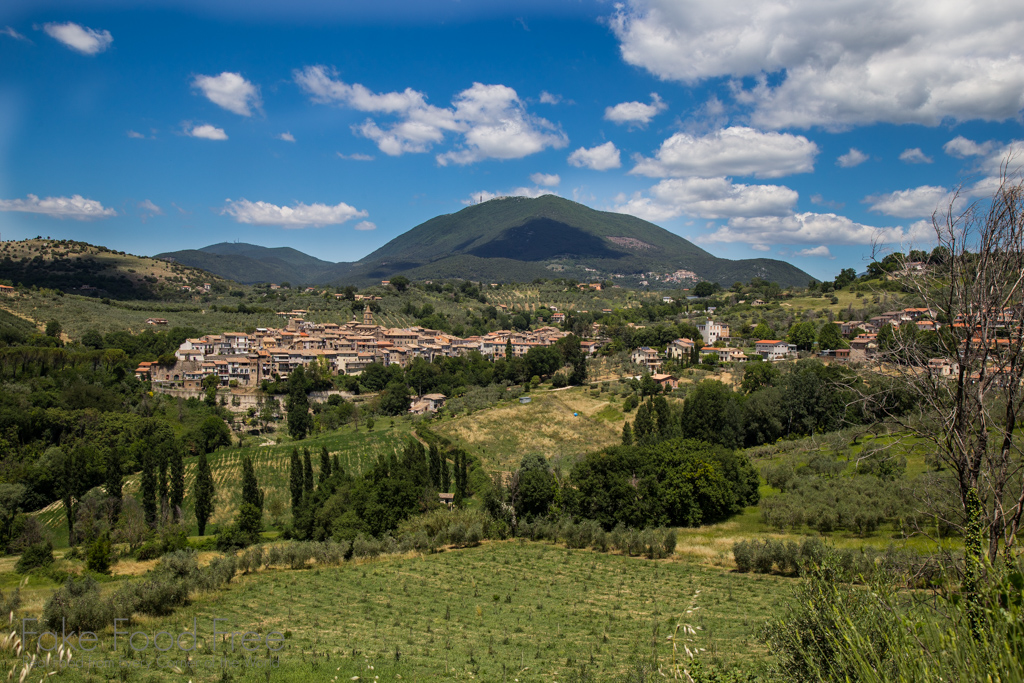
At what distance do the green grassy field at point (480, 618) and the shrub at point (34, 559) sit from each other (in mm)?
11328

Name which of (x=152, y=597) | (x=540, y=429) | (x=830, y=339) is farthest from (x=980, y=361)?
(x=830, y=339)

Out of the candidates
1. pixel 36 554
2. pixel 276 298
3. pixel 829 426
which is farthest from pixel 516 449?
pixel 276 298

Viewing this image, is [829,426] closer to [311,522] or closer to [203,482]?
[311,522]

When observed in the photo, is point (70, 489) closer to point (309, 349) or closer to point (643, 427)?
point (643, 427)

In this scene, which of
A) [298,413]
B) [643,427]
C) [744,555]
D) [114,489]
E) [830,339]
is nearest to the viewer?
[744,555]

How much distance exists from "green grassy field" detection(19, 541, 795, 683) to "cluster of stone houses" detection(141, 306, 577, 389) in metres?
50.6

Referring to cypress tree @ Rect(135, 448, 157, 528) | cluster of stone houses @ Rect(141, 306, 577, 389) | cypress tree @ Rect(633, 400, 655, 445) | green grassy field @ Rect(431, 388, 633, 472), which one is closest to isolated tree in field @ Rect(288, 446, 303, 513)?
cypress tree @ Rect(135, 448, 157, 528)

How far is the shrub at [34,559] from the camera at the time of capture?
73.6 feet

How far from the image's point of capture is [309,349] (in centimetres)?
7031

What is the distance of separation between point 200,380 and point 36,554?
4109 centimetres

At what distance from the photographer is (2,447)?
39.0 m

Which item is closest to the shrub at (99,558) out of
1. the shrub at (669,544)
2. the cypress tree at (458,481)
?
the cypress tree at (458,481)

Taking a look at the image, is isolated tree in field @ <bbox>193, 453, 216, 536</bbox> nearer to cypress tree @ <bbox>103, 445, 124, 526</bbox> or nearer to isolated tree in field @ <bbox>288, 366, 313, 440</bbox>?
cypress tree @ <bbox>103, 445, 124, 526</bbox>

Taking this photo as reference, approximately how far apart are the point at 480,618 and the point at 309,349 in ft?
206
